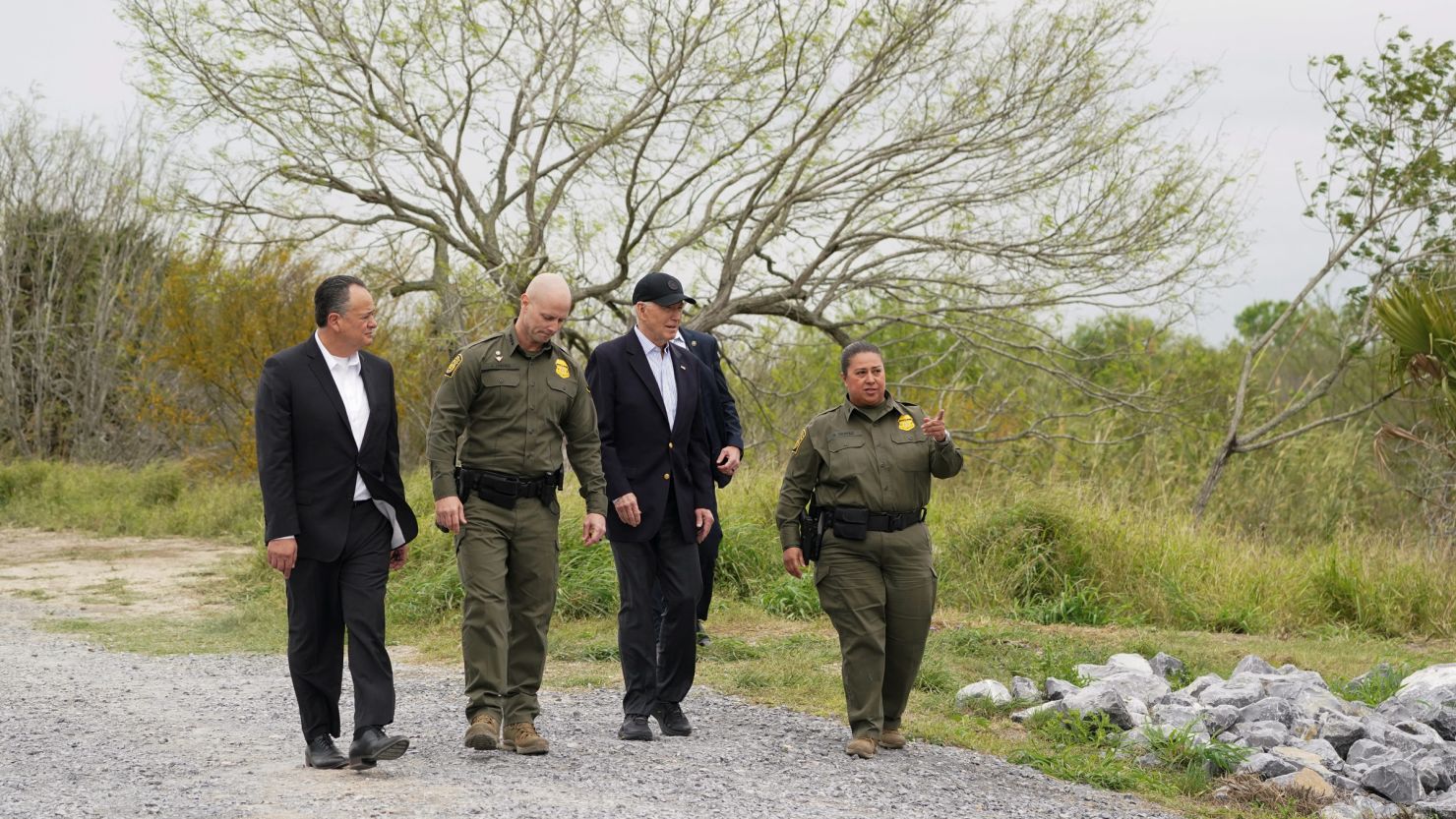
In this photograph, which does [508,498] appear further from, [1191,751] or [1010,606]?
[1010,606]

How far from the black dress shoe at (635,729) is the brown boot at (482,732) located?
68 centimetres

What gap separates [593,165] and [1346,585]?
9840 mm

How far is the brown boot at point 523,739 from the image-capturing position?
5727 mm

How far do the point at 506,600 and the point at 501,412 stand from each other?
768 mm

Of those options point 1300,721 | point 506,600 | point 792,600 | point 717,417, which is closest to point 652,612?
point 506,600

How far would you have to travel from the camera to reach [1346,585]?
1076 centimetres

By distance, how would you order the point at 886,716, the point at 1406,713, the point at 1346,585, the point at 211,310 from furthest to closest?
the point at 211,310 → the point at 1346,585 → the point at 1406,713 → the point at 886,716

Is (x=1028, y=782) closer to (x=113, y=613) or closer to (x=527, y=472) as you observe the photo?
(x=527, y=472)

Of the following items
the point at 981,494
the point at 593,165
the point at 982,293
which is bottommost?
the point at 981,494

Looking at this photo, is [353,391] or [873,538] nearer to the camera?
[353,391]

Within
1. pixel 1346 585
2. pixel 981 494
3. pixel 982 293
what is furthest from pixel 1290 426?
pixel 1346 585

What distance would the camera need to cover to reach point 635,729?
20.4 ft

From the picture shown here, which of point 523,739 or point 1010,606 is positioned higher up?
point 1010,606

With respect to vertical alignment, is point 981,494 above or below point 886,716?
above
